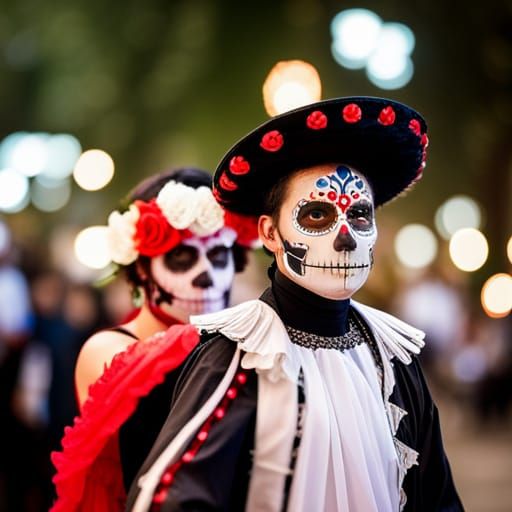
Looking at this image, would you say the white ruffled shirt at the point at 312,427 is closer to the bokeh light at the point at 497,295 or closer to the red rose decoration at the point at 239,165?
the red rose decoration at the point at 239,165

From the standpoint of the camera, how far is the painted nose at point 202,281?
3.69 metres

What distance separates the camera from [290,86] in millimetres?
10500

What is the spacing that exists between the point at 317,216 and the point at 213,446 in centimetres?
77

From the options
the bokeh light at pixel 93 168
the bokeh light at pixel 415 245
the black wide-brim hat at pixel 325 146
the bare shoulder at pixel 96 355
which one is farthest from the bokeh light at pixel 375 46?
the black wide-brim hat at pixel 325 146

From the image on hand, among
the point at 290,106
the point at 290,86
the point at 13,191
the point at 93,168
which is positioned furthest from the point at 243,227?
the point at 13,191

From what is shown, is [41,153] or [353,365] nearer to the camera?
[353,365]

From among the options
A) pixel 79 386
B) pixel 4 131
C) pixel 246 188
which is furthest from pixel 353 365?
pixel 4 131

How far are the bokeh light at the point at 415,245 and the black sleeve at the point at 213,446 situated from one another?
1238 cm

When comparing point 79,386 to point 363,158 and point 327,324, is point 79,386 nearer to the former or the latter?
point 327,324

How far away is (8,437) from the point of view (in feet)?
21.5

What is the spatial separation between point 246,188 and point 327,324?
505 millimetres

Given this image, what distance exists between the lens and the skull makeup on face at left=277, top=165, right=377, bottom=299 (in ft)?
9.09

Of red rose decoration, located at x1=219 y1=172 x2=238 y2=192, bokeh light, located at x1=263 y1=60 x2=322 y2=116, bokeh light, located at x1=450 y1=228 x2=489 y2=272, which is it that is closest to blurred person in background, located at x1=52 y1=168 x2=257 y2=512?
red rose decoration, located at x1=219 y1=172 x2=238 y2=192

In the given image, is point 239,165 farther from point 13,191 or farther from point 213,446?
point 13,191
